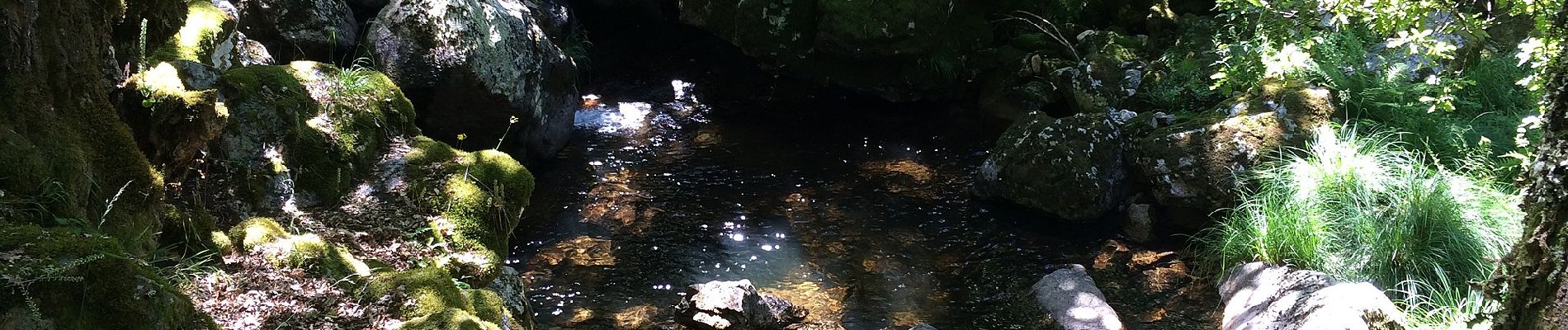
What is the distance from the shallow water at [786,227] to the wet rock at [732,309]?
0.25 metres

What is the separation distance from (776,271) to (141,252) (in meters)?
4.69

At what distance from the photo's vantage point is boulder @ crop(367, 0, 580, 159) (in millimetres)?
7559

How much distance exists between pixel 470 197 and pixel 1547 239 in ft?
14.9

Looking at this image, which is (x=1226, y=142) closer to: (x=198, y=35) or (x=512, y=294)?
(x=512, y=294)

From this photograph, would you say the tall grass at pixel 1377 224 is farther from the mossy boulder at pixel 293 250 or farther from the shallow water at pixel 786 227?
the mossy boulder at pixel 293 250

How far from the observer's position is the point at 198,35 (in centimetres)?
446

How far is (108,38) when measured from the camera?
10.6ft

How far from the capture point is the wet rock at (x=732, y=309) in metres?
6.14

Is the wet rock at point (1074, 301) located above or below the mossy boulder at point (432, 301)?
below

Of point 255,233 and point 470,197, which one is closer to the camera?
point 255,233

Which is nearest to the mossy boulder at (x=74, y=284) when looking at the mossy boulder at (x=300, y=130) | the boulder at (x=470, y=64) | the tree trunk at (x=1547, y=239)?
the mossy boulder at (x=300, y=130)

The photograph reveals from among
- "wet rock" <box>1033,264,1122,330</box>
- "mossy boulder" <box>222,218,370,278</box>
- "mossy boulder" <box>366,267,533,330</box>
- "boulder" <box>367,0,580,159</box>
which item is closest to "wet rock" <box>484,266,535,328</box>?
"mossy boulder" <box>366,267,533,330</box>

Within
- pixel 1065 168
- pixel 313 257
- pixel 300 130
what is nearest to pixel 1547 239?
pixel 313 257

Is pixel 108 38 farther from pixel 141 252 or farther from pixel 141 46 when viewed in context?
pixel 141 252
